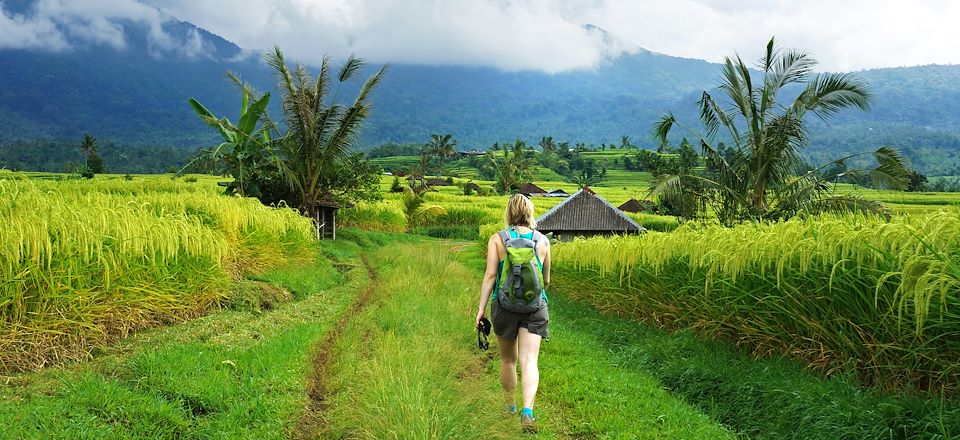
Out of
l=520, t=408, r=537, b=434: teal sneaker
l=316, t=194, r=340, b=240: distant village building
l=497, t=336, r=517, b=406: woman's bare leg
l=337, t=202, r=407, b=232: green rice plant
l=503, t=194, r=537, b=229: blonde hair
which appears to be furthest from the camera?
l=337, t=202, r=407, b=232: green rice plant

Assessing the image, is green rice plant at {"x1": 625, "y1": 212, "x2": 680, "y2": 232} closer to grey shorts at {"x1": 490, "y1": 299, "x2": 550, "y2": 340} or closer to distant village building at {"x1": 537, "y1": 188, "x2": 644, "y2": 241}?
distant village building at {"x1": 537, "y1": 188, "x2": 644, "y2": 241}

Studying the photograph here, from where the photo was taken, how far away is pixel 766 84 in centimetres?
1468

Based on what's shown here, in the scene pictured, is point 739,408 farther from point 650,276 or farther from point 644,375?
point 650,276

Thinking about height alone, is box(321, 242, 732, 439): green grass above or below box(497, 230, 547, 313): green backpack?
below

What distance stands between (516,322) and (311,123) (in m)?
18.3

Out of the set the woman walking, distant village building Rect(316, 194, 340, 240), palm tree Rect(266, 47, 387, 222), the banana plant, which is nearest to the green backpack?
the woman walking

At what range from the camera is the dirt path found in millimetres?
4523

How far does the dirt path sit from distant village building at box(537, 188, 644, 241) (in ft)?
61.8

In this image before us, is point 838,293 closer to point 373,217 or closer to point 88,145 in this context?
point 373,217

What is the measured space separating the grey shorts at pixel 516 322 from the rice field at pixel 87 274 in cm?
322

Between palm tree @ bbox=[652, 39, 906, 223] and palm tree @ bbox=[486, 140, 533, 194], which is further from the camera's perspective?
palm tree @ bbox=[486, 140, 533, 194]

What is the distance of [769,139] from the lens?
1384 centimetres

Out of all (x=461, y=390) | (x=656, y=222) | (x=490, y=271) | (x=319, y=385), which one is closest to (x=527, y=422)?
(x=461, y=390)

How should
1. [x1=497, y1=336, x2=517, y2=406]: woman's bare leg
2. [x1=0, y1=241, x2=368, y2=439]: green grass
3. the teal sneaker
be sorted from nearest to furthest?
1. [x1=0, y1=241, x2=368, y2=439]: green grass
2. the teal sneaker
3. [x1=497, y1=336, x2=517, y2=406]: woman's bare leg
